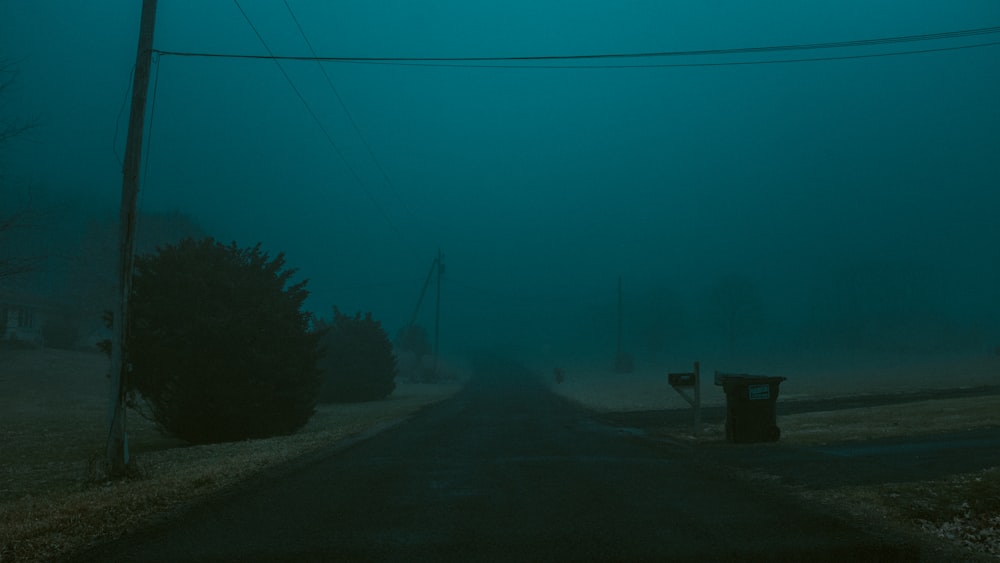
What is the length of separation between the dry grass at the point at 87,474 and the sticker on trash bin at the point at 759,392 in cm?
934

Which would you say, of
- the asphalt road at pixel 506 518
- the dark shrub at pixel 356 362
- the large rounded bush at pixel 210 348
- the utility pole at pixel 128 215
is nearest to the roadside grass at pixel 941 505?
the asphalt road at pixel 506 518

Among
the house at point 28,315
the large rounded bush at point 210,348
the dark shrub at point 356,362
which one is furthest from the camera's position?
the house at point 28,315

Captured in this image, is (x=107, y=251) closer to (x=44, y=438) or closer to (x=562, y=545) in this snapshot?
(x=44, y=438)

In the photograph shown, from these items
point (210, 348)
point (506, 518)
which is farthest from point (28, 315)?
point (506, 518)

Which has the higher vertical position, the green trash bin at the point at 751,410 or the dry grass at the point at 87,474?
the green trash bin at the point at 751,410

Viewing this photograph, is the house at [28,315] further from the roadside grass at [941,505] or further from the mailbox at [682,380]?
the roadside grass at [941,505]

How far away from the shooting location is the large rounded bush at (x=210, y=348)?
21.1 m

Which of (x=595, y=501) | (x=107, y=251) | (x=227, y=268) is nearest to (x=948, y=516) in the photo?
(x=595, y=501)

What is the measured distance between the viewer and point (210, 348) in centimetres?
2131

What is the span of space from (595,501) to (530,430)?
11839mm

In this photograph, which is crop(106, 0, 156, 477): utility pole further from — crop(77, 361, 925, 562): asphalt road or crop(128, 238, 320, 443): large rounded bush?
crop(128, 238, 320, 443): large rounded bush

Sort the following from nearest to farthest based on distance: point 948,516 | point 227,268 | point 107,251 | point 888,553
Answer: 1. point 888,553
2. point 948,516
3. point 227,268
4. point 107,251

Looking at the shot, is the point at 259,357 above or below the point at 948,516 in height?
above

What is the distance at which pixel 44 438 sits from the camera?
23.5 metres
